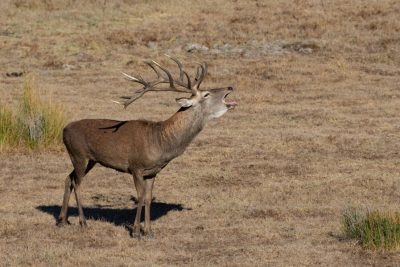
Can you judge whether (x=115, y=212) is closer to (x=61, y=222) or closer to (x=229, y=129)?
(x=61, y=222)

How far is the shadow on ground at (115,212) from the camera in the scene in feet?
45.5

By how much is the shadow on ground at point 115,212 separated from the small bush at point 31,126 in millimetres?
4395

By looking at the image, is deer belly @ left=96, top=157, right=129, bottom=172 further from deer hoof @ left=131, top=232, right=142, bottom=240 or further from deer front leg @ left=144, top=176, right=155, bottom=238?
deer hoof @ left=131, top=232, right=142, bottom=240

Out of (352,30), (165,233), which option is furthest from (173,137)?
(352,30)

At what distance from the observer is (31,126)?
1880 centimetres

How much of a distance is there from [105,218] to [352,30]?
22274mm

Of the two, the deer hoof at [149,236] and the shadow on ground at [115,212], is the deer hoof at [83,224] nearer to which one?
the shadow on ground at [115,212]

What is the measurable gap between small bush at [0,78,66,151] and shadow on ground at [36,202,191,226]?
173 inches

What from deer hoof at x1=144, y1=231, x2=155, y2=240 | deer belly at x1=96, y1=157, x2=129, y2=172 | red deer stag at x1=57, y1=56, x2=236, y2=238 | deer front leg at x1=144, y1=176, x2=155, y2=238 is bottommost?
deer hoof at x1=144, y1=231, x2=155, y2=240

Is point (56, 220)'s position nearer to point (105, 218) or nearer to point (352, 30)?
point (105, 218)

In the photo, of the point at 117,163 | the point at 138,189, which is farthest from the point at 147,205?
the point at 117,163

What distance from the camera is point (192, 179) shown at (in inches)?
647

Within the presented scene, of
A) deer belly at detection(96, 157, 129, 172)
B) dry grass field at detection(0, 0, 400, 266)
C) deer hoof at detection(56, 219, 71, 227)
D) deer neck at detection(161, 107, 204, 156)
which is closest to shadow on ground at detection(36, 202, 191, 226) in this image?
dry grass field at detection(0, 0, 400, 266)

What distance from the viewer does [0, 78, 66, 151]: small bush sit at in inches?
741
